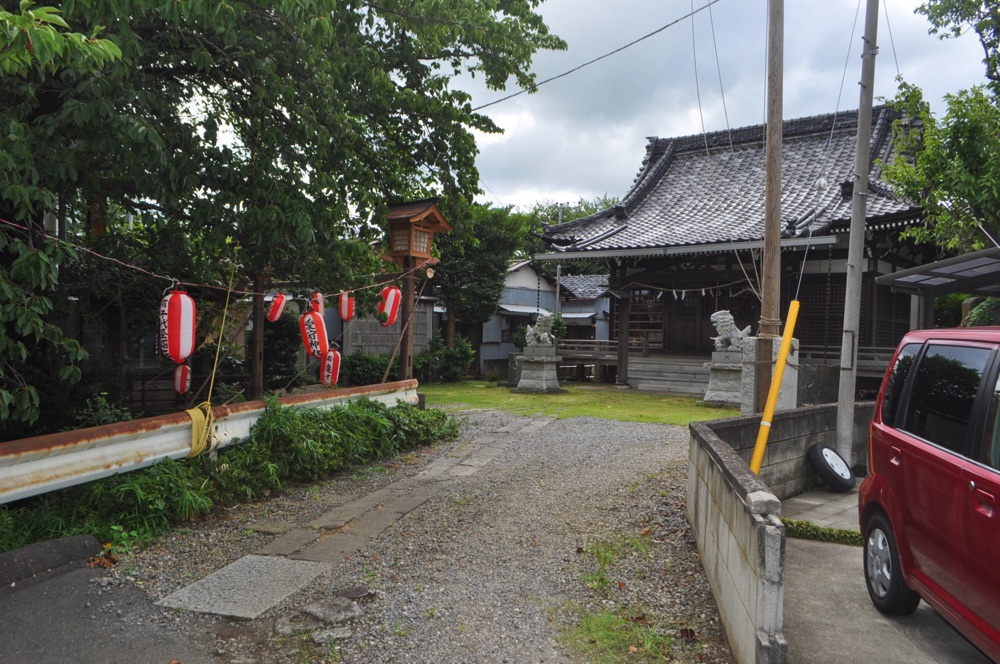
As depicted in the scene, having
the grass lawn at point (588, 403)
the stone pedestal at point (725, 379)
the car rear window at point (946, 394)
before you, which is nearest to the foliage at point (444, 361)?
the grass lawn at point (588, 403)

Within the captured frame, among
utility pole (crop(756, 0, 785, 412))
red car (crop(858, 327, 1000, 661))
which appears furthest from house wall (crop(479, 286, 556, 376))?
red car (crop(858, 327, 1000, 661))

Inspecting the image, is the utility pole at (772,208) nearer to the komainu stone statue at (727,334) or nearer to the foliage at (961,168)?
the foliage at (961,168)

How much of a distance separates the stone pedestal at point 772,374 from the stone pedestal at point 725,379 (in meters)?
5.81

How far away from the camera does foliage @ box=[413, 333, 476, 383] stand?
66.3 ft

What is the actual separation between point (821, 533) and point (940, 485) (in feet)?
9.36

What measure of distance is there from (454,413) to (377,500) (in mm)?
6499

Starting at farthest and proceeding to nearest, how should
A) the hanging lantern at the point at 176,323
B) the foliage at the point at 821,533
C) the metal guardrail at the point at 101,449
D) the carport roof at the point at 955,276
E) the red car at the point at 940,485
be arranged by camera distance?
the carport roof at the point at 955,276 → the hanging lantern at the point at 176,323 → the foliage at the point at 821,533 → the metal guardrail at the point at 101,449 → the red car at the point at 940,485

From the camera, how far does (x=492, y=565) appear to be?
525 cm

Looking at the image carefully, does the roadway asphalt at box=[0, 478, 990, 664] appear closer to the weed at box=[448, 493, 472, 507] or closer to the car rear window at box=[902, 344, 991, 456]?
the car rear window at box=[902, 344, 991, 456]

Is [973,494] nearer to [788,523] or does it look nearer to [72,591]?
[788,523]

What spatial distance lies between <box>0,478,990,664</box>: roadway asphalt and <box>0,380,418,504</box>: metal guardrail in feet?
1.65

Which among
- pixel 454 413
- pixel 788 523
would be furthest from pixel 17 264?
pixel 454 413

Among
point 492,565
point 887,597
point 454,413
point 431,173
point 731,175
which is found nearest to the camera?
point 887,597

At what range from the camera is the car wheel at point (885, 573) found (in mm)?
4312
